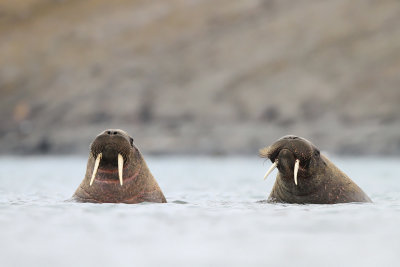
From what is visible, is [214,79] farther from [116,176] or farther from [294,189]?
[116,176]

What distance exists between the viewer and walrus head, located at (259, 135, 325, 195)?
1258 centimetres

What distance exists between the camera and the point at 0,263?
24.8ft

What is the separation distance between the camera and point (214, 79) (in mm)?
87188

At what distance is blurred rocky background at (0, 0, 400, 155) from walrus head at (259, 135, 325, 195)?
54834 mm

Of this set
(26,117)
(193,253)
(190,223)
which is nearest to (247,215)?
(190,223)

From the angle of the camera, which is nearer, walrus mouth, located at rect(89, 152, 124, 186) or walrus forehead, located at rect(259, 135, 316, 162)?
walrus mouth, located at rect(89, 152, 124, 186)

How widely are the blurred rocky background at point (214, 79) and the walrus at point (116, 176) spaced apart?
55.8m

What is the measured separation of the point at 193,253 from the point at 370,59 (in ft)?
249

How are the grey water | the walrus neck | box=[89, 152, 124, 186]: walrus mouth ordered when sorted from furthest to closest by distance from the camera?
the walrus neck → box=[89, 152, 124, 186]: walrus mouth → the grey water

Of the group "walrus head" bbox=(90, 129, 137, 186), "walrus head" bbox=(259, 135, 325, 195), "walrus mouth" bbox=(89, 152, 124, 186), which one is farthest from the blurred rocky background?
"walrus mouth" bbox=(89, 152, 124, 186)

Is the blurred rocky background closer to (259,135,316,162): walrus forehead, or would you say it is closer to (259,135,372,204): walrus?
(259,135,372,204): walrus

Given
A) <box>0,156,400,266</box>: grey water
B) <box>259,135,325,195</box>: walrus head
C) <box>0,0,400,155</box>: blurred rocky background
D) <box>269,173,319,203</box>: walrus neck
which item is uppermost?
<box>0,0,400,155</box>: blurred rocky background

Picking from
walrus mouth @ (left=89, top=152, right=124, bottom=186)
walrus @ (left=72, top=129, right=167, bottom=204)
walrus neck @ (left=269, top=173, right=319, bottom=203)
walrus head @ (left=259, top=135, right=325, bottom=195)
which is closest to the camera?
walrus mouth @ (left=89, top=152, right=124, bottom=186)

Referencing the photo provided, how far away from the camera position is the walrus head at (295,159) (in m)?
12.6
